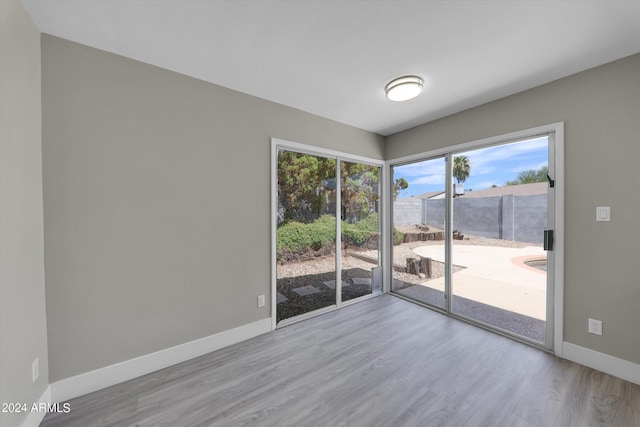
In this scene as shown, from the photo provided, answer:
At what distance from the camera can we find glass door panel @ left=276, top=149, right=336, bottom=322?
9.06ft

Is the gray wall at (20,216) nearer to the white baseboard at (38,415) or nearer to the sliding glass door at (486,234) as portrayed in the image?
the white baseboard at (38,415)

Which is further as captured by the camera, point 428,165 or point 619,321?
point 428,165

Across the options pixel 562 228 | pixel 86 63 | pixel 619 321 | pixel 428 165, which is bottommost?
pixel 619 321

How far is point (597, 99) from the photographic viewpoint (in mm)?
1975

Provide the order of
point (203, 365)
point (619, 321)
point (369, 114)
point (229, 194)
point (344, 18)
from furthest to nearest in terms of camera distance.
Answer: point (369, 114) < point (229, 194) < point (203, 365) < point (619, 321) < point (344, 18)

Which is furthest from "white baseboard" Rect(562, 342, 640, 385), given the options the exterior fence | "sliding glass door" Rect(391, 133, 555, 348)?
the exterior fence

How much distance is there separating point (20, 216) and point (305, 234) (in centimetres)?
221

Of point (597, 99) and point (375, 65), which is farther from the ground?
point (375, 65)

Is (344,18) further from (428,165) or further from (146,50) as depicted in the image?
(428,165)

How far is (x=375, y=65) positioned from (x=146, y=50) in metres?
1.78

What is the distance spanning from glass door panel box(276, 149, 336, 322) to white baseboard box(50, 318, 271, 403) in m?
0.54

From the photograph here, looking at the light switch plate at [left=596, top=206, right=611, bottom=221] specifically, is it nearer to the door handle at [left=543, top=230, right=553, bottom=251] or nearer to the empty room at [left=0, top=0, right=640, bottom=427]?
the empty room at [left=0, top=0, right=640, bottom=427]

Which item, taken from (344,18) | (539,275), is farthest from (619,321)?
(344,18)

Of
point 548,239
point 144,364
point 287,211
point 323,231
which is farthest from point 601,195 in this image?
point 144,364
